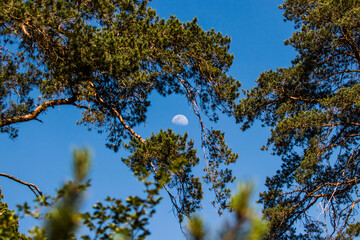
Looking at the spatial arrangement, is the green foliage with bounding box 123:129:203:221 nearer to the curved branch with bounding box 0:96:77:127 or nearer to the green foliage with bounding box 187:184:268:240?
the curved branch with bounding box 0:96:77:127

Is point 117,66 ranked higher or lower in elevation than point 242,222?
higher

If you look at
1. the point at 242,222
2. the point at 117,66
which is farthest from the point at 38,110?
the point at 242,222

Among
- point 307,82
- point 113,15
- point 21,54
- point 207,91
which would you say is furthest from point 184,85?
point 307,82

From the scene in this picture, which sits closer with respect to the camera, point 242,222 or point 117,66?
point 242,222

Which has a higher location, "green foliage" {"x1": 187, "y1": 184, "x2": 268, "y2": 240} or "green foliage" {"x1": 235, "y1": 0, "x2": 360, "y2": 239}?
"green foliage" {"x1": 235, "y1": 0, "x2": 360, "y2": 239}

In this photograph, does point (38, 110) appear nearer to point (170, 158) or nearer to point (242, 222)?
point (170, 158)

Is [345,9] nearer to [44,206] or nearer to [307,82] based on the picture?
[307,82]

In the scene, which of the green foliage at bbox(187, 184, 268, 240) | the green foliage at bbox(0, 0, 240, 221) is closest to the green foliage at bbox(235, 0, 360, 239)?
the green foliage at bbox(0, 0, 240, 221)

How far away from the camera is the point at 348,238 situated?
8.29m

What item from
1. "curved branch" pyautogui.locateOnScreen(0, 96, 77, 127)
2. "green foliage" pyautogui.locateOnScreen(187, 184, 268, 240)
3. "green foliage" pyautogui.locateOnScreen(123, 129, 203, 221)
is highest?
"curved branch" pyautogui.locateOnScreen(0, 96, 77, 127)

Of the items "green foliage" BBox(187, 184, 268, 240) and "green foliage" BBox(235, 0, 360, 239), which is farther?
"green foliage" BBox(235, 0, 360, 239)

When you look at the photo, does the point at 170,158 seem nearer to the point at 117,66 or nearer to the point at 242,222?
the point at 117,66

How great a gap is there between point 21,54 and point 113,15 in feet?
8.50

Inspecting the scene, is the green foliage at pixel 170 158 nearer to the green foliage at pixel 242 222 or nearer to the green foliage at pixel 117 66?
the green foliage at pixel 117 66
